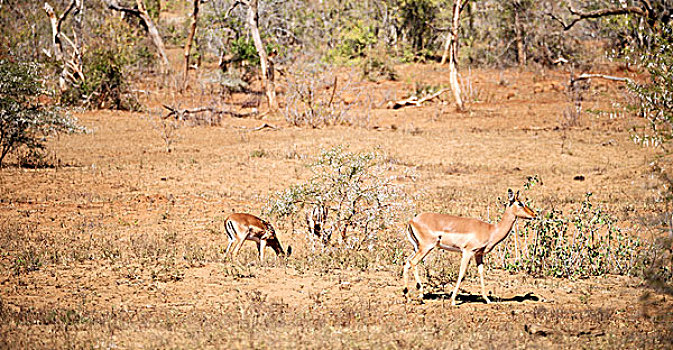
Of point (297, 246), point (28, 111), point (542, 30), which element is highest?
point (542, 30)

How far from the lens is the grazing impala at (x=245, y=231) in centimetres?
857

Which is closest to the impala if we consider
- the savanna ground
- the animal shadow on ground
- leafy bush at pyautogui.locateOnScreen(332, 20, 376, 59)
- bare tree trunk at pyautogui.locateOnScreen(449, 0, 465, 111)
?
the savanna ground

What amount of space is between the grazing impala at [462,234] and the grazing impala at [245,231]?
2663 millimetres

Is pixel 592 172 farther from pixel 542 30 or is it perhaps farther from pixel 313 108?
pixel 542 30

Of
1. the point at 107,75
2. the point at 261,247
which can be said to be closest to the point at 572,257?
the point at 261,247

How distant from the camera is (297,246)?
33.1ft

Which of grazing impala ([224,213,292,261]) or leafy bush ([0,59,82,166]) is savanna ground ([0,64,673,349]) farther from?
leafy bush ([0,59,82,166])

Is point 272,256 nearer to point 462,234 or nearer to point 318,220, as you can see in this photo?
point 318,220

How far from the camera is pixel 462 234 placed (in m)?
6.41

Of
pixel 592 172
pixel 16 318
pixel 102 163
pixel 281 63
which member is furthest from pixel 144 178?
pixel 281 63

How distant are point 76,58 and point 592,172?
22054 mm

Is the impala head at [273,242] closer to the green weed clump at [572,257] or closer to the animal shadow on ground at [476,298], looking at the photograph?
the animal shadow on ground at [476,298]

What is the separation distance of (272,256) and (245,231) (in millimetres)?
978

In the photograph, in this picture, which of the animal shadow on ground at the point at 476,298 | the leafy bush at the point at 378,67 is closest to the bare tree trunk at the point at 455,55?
the leafy bush at the point at 378,67
